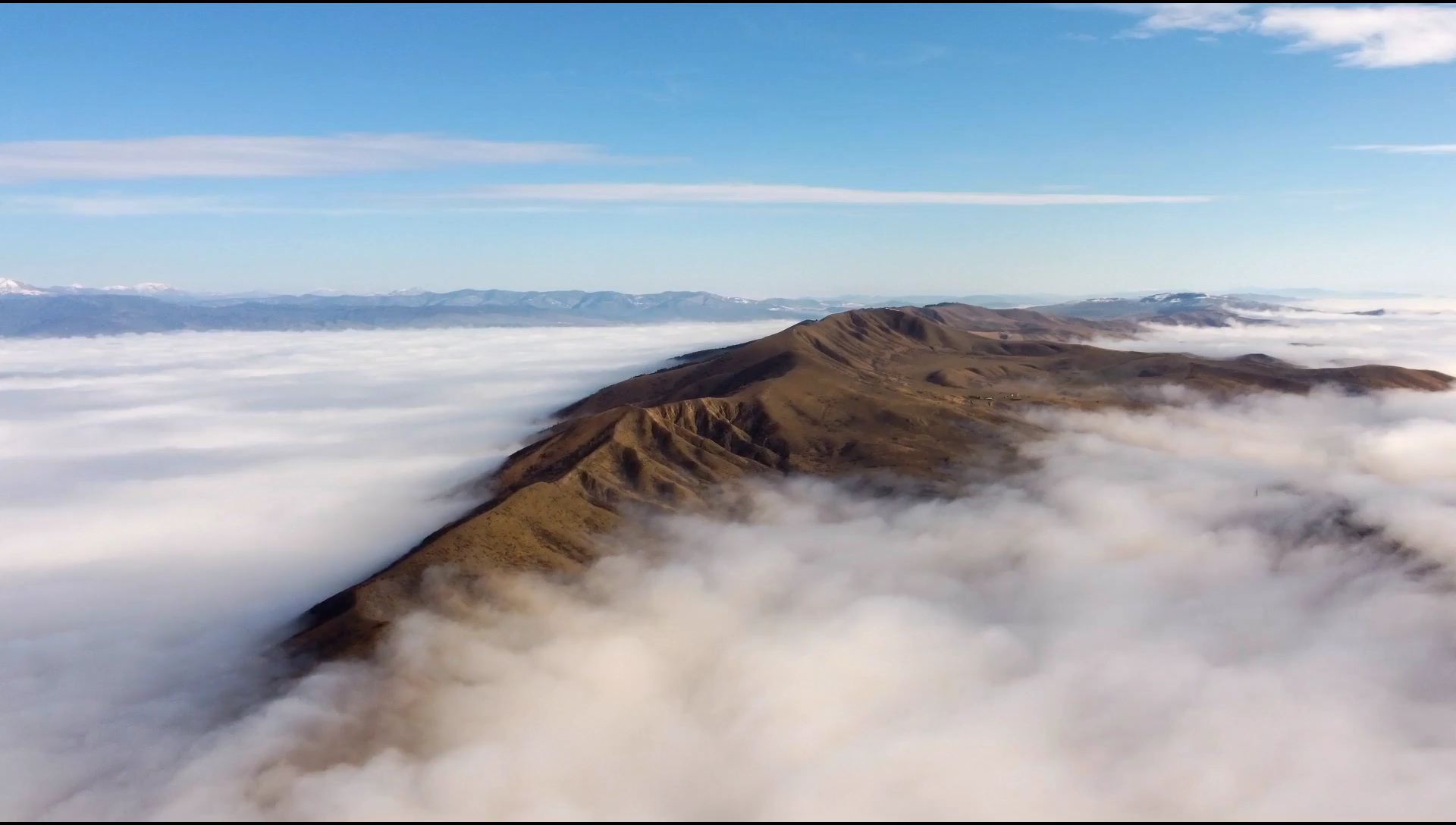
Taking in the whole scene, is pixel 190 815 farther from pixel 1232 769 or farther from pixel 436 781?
pixel 1232 769

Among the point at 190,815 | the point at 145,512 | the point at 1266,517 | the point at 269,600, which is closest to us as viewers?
the point at 190,815

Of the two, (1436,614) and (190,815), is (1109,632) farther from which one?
(190,815)

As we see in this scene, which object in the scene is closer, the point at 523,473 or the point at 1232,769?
the point at 1232,769

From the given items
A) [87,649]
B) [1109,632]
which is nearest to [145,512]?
[87,649]

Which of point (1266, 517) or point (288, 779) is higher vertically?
point (1266, 517)

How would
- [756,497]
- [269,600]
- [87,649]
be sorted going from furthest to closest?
[756,497] → [269,600] → [87,649]

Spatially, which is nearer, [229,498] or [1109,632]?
[1109,632]

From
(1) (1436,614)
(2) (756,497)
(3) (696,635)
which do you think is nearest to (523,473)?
(2) (756,497)

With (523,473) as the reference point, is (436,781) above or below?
below

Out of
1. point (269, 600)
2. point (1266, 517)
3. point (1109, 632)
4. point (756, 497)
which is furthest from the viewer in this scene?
point (756, 497)
